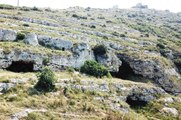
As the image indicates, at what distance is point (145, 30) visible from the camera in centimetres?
12025

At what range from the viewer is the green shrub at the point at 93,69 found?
61156 millimetres

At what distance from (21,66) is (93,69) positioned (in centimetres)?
1224

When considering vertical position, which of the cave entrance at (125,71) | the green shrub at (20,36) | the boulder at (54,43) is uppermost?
the green shrub at (20,36)

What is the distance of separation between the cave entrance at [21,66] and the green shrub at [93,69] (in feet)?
30.4

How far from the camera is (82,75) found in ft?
194

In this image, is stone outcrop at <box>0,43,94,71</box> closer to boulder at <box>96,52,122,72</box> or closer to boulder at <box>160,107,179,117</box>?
boulder at <box>96,52,122,72</box>

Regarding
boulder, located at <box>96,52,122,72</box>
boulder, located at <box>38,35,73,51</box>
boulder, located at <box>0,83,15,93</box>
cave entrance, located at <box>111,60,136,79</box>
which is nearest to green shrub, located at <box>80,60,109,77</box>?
boulder, located at <box>96,52,122,72</box>

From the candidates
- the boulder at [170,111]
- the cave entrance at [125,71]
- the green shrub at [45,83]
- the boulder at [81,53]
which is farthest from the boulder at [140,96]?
the green shrub at [45,83]

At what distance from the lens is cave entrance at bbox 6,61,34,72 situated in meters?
55.7

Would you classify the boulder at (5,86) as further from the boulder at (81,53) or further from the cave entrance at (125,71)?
the cave entrance at (125,71)

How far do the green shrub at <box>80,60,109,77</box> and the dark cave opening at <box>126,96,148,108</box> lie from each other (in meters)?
6.98

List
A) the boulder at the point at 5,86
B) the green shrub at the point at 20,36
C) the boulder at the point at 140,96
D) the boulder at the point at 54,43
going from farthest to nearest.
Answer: the boulder at the point at 54,43
the green shrub at the point at 20,36
the boulder at the point at 140,96
the boulder at the point at 5,86

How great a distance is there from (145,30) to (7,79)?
79.9m

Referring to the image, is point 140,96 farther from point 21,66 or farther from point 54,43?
point 21,66
